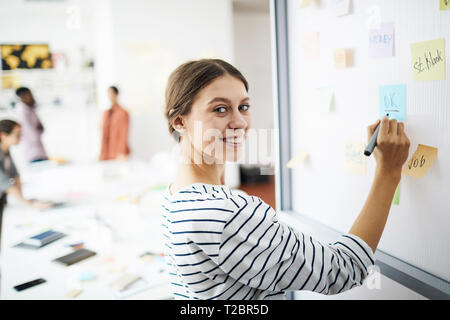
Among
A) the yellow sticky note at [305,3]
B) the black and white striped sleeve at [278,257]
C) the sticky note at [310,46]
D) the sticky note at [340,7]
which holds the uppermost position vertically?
the yellow sticky note at [305,3]

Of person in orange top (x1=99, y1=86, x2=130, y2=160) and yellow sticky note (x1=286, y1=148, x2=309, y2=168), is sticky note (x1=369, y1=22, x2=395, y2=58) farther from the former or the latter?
person in orange top (x1=99, y1=86, x2=130, y2=160)

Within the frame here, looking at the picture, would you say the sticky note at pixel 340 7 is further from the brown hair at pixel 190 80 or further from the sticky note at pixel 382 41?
the brown hair at pixel 190 80

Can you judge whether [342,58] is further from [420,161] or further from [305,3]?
[420,161]

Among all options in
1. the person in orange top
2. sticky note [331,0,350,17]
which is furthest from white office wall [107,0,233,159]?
sticky note [331,0,350,17]

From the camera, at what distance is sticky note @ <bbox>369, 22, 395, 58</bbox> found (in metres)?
0.81

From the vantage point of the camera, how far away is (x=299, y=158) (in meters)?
1.18

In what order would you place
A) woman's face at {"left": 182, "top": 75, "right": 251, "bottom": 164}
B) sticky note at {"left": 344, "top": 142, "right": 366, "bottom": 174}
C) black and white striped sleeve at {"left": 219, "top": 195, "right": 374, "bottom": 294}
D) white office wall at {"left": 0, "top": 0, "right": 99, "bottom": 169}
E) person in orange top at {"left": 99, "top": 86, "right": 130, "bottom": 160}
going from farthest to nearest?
white office wall at {"left": 0, "top": 0, "right": 99, "bottom": 169} → person in orange top at {"left": 99, "top": 86, "right": 130, "bottom": 160} → sticky note at {"left": 344, "top": 142, "right": 366, "bottom": 174} → woman's face at {"left": 182, "top": 75, "right": 251, "bottom": 164} → black and white striped sleeve at {"left": 219, "top": 195, "right": 374, "bottom": 294}

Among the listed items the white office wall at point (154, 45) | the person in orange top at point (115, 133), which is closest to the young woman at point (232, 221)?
the person in orange top at point (115, 133)

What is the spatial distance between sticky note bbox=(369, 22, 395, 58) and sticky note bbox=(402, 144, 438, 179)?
0.23 m

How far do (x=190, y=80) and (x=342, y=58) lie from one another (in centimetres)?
44

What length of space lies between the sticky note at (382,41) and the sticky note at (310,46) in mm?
218

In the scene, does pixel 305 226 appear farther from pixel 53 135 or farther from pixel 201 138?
A: pixel 53 135

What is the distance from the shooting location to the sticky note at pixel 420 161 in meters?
0.74

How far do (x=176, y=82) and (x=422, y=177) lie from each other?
582mm
